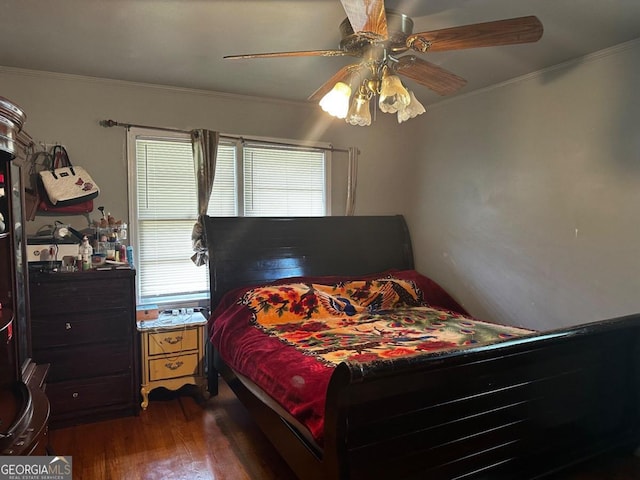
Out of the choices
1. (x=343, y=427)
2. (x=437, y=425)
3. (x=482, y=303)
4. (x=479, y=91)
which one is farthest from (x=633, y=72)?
(x=343, y=427)

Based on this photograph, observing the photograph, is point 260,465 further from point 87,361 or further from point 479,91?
point 479,91

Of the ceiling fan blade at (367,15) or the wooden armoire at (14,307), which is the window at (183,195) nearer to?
the wooden armoire at (14,307)

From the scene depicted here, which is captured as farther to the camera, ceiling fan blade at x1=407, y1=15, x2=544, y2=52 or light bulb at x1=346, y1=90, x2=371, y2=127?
light bulb at x1=346, y1=90, x2=371, y2=127

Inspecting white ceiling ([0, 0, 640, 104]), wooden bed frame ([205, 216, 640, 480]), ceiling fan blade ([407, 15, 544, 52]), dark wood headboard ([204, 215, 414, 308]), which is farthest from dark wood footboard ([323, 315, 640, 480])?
dark wood headboard ([204, 215, 414, 308])

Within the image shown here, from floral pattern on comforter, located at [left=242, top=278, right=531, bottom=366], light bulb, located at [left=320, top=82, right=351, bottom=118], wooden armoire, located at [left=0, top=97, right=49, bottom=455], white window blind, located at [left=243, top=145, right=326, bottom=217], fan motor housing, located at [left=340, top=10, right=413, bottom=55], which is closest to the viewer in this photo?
wooden armoire, located at [left=0, top=97, right=49, bottom=455]

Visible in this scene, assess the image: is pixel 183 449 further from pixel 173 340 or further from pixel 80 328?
pixel 80 328

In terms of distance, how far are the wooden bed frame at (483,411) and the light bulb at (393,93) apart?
113 centimetres

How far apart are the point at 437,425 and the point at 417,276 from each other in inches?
88.1

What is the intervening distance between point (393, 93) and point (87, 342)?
2.47 m

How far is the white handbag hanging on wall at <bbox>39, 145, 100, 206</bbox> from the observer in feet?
9.84

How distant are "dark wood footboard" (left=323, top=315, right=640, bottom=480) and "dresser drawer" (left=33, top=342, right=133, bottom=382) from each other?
195cm

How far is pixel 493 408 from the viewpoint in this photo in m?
1.86

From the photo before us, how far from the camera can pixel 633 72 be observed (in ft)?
8.57

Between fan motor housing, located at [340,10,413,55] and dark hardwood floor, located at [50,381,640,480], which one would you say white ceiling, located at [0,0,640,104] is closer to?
fan motor housing, located at [340,10,413,55]
